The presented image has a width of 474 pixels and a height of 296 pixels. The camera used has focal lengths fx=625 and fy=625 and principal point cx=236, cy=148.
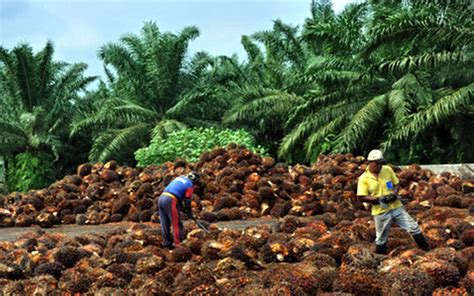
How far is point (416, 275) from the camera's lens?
494 centimetres

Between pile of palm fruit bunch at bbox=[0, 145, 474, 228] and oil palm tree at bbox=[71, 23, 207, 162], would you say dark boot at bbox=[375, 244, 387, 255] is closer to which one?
pile of palm fruit bunch at bbox=[0, 145, 474, 228]

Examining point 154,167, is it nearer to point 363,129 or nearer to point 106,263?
point 363,129

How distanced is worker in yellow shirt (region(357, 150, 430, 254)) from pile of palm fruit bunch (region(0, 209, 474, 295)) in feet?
0.54

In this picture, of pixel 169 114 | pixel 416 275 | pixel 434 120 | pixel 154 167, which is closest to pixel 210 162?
pixel 154 167

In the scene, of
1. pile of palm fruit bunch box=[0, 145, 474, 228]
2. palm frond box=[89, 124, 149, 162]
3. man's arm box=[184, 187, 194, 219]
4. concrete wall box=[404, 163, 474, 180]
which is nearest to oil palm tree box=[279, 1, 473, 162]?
concrete wall box=[404, 163, 474, 180]

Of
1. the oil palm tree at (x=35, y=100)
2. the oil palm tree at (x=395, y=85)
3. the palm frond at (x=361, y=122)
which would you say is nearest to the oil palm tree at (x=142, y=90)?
the oil palm tree at (x=35, y=100)

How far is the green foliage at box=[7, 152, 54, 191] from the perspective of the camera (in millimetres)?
26422

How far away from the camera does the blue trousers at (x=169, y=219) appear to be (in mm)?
7668

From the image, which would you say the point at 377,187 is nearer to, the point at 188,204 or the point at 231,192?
the point at 188,204

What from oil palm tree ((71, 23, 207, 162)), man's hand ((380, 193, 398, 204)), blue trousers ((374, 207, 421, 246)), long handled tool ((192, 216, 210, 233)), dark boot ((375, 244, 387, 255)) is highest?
oil palm tree ((71, 23, 207, 162))

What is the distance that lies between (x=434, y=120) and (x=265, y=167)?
513 centimetres

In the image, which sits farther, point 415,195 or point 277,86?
point 277,86

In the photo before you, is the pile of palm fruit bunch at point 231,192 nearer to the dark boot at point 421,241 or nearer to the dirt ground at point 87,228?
the dirt ground at point 87,228

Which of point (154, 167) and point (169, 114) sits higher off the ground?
point (169, 114)
